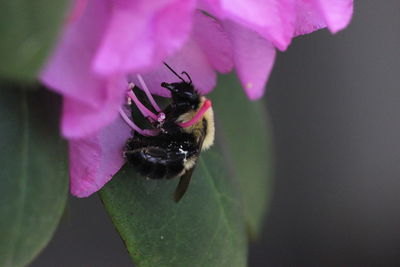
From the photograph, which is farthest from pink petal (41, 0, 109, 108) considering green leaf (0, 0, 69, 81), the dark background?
the dark background

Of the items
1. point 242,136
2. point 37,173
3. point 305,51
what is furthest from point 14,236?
point 305,51

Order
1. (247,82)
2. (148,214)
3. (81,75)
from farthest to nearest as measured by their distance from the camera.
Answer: (148,214) < (247,82) < (81,75)

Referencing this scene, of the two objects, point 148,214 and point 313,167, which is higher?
point 148,214

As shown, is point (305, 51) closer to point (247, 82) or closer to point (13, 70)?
point (247, 82)

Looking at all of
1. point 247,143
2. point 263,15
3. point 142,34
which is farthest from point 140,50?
point 247,143

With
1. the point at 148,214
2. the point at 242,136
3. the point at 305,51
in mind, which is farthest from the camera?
the point at 305,51

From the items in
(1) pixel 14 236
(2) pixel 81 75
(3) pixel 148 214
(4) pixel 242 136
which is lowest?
(4) pixel 242 136

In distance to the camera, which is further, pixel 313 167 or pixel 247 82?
pixel 313 167

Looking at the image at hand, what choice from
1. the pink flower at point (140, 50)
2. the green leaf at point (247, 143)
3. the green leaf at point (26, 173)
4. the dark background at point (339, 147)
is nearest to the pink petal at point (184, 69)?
the pink flower at point (140, 50)
